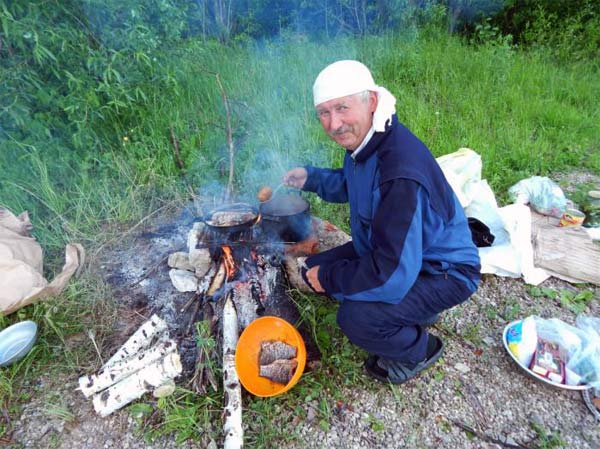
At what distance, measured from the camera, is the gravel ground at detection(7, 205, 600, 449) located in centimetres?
224

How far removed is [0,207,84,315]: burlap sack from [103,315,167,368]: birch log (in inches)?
34.2

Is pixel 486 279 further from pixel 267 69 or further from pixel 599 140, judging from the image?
pixel 267 69

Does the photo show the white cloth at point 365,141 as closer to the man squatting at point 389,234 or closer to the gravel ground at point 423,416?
the man squatting at point 389,234

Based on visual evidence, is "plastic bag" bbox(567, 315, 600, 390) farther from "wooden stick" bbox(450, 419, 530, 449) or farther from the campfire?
the campfire

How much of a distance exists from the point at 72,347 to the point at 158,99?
311cm

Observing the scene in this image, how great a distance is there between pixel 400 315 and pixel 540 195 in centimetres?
280

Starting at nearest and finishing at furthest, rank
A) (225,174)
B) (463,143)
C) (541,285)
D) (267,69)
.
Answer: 1. (541,285)
2. (225,174)
3. (463,143)
4. (267,69)

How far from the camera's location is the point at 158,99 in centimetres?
469

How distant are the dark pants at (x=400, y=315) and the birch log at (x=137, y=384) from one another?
118 centimetres

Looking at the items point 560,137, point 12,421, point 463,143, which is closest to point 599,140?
point 560,137

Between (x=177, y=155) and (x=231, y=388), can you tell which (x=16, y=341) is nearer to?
(x=231, y=388)

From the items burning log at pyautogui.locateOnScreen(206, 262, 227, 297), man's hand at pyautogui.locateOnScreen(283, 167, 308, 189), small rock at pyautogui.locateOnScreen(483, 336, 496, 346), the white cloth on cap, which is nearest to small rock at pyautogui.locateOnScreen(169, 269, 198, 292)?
burning log at pyautogui.locateOnScreen(206, 262, 227, 297)

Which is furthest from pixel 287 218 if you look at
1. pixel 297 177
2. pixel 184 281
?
pixel 184 281

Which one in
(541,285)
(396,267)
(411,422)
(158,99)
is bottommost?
(541,285)
